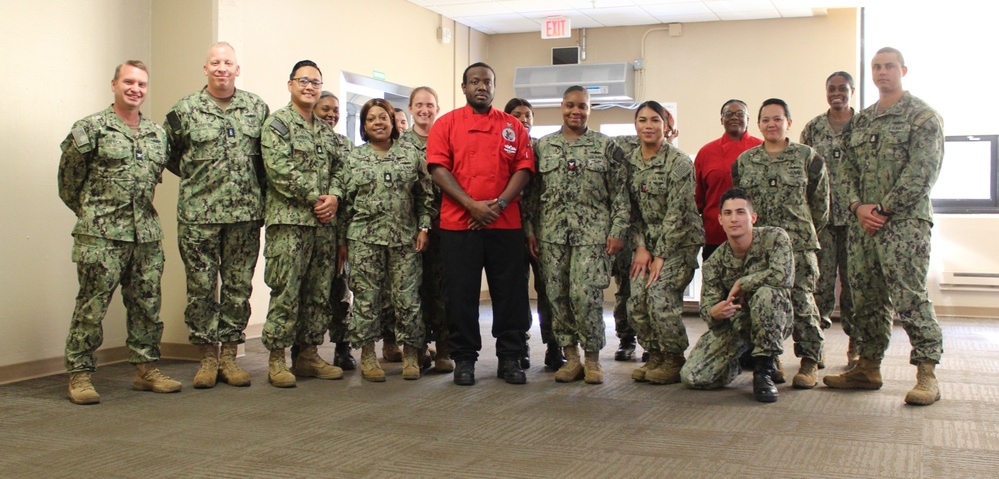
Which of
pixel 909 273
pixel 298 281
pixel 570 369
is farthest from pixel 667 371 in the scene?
pixel 298 281

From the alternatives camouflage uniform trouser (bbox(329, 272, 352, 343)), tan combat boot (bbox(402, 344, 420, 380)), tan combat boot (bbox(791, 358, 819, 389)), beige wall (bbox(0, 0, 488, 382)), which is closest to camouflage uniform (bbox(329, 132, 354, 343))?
camouflage uniform trouser (bbox(329, 272, 352, 343))

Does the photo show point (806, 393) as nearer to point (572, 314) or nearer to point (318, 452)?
point (572, 314)

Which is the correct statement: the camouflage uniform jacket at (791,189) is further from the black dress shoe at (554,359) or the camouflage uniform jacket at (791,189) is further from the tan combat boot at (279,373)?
the tan combat boot at (279,373)

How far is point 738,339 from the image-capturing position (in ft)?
13.8

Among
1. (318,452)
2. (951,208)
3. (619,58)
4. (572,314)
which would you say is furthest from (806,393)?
(619,58)

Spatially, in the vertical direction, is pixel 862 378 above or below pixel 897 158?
below

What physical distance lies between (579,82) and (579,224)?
499cm

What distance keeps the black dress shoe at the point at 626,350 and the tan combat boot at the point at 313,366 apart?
167cm

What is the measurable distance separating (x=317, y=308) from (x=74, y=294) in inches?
54.8

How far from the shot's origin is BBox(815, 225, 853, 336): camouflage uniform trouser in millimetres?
4902

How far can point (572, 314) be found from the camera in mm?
4426

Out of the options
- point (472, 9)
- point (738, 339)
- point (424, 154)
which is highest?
point (472, 9)

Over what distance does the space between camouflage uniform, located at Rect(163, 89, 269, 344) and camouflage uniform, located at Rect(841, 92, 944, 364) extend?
9.13 ft

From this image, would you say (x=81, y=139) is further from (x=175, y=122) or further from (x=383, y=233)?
(x=383, y=233)
